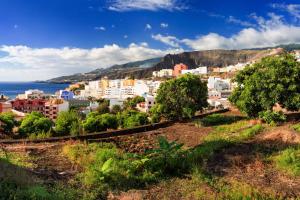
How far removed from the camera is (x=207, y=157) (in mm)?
8500

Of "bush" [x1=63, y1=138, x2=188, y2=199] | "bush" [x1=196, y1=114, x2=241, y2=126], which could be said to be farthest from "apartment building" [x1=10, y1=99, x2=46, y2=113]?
"bush" [x1=63, y1=138, x2=188, y2=199]

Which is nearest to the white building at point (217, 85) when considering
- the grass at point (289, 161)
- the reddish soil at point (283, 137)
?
the reddish soil at point (283, 137)

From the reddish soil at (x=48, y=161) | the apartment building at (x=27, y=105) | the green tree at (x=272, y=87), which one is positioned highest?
the green tree at (x=272, y=87)

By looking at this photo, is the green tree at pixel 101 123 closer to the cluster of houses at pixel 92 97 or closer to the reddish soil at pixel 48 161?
the cluster of houses at pixel 92 97

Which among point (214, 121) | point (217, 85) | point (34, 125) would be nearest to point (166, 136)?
point (214, 121)

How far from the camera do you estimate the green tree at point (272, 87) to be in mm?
14125

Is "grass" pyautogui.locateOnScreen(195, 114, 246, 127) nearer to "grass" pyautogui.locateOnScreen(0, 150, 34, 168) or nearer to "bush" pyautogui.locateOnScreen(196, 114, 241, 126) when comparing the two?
"bush" pyautogui.locateOnScreen(196, 114, 241, 126)

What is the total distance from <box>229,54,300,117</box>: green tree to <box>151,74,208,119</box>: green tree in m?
4.33

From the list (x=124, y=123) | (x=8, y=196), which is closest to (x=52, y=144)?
(x=8, y=196)

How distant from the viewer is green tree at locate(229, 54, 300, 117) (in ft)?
46.3

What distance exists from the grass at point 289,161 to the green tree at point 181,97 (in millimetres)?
11146

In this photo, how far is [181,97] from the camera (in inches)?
773

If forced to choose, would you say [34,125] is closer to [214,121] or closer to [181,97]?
[181,97]

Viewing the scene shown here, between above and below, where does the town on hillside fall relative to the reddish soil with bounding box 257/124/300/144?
below
